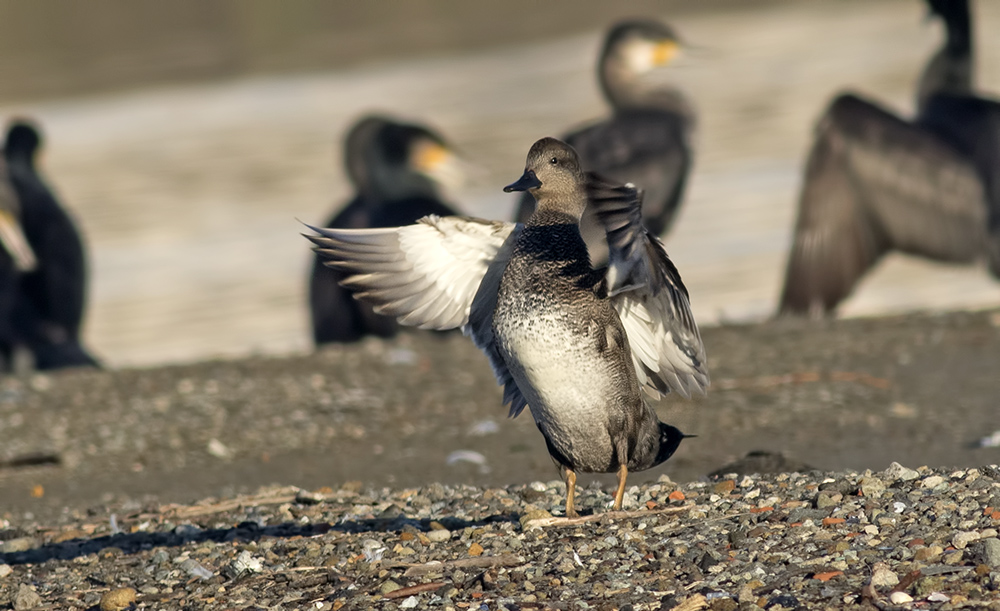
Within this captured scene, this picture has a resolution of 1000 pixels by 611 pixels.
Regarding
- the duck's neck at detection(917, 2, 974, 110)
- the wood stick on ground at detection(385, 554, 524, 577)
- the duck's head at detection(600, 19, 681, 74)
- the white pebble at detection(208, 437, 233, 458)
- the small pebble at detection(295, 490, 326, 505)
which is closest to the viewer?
the wood stick on ground at detection(385, 554, 524, 577)

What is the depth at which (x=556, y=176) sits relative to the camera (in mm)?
4574

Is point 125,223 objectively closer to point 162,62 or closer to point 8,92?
point 8,92

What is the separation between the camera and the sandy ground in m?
6.52

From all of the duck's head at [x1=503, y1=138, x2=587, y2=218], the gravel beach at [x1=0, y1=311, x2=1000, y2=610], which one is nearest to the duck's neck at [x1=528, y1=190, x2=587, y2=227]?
the duck's head at [x1=503, y1=138, x2=587, y2=218]

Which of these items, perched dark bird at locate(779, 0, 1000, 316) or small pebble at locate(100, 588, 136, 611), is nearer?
small pebble at locate(100, 588, 136, 611)

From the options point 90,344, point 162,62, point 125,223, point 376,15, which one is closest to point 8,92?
point 162,62

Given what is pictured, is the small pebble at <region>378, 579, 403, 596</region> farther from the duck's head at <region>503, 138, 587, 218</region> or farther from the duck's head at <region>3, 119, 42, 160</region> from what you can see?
the duck's head at <region>3, 119, 42, 160</region>

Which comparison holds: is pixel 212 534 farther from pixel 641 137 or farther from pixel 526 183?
pixel 641 137

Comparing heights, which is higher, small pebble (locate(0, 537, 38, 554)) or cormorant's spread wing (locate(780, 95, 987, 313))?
cormorant's spread wing (locate(780, 95, 987, 313))

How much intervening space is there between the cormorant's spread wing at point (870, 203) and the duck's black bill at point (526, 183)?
197 inches

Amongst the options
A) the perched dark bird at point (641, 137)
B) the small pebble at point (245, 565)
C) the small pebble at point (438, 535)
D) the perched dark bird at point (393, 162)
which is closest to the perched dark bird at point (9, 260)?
the perched dark bird at point (393, 162)

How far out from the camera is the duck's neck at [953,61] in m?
10.3

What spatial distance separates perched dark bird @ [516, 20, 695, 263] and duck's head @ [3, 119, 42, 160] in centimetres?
474

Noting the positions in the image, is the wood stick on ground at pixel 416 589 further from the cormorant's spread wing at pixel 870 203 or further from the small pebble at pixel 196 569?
the cormorant's spread wing at pixel 870 203
